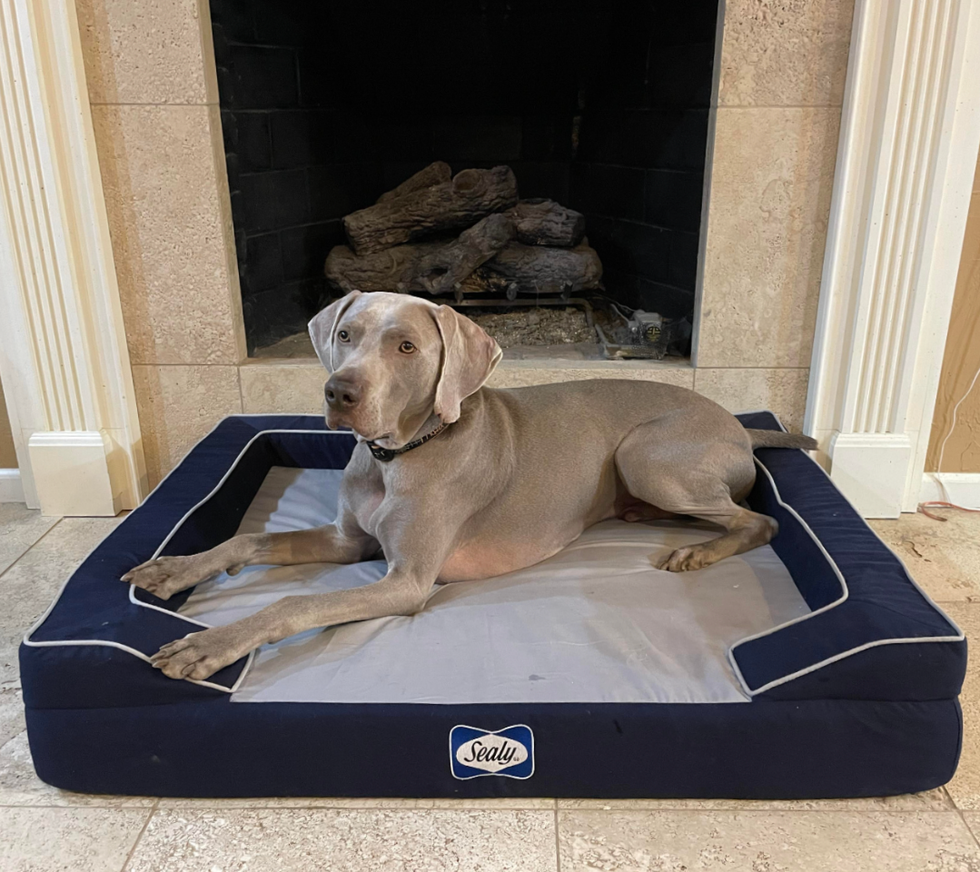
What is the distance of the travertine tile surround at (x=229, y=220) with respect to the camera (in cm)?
245

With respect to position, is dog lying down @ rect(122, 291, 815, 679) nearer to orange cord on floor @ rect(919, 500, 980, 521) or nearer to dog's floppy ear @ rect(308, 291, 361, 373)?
dog's floppy ear @ rect(308, 291, 361, 373)

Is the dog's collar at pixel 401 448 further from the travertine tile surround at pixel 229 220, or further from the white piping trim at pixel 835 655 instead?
the travertine tile surround at pixel 229 220

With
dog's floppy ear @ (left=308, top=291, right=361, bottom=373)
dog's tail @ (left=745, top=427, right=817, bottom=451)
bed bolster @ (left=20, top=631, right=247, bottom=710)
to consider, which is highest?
dog's floppy ear @ (left=308, top=291, right=361, bottom=373)

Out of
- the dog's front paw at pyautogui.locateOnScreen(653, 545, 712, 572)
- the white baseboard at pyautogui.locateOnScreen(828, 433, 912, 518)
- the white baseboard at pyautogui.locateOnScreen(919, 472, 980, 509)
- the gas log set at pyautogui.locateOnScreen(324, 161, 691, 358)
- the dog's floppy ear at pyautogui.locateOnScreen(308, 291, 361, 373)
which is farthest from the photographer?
the gas log set at pyautogui.locateOnScreen(324, 161, 691, 358)

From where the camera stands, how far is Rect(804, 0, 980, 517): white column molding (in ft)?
7.72

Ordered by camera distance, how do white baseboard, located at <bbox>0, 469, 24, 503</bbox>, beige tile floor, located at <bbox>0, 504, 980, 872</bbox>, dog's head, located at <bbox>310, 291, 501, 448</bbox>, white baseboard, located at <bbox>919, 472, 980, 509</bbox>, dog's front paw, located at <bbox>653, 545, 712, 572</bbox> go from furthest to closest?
white baseboard, located at <bbox>0, 469, 24, 503</bbox>, white baseboard, located at <bbox>919, 472, 980, 509</bbox>, dog's front paw, located at <bbox>653, 545, 712, 572</bbox>, dog's head, located at <bbox>310, 291, 501, 448</bbox>, beige tile floor, located at <bbox>0, 504, 980, 872</bbox>

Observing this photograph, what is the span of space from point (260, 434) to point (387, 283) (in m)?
0.81

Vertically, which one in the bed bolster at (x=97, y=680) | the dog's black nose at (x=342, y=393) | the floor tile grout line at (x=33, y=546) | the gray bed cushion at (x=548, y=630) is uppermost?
Result: the dog's black nose at (x=342, y=393)

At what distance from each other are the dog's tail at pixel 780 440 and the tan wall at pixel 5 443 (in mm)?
2364

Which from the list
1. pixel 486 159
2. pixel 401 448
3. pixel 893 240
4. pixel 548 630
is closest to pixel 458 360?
pixel 401 448

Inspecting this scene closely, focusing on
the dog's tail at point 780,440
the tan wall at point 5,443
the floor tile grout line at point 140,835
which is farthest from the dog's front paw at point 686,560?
the tan wall at point 5,443

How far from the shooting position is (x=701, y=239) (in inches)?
105

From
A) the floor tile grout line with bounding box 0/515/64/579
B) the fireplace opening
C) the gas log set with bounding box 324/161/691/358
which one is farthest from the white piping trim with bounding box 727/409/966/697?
the floor tile grout line with bounding box 0/515/64/579

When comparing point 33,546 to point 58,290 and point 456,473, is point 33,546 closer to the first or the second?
point 58,290
